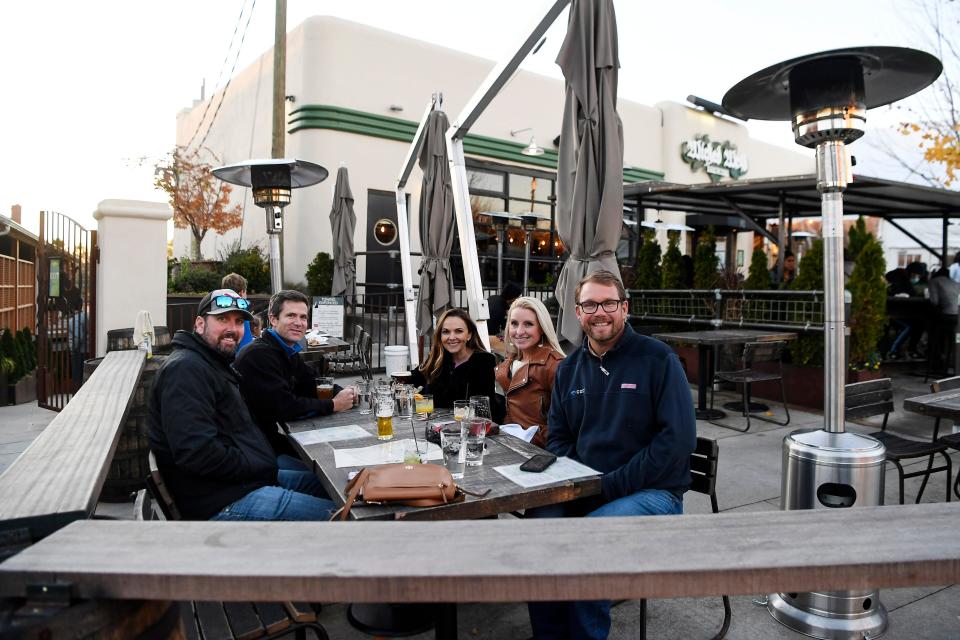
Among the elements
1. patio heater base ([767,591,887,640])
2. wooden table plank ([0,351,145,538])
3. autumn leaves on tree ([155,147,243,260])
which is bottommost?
patio heater base ([767,591,887,640])

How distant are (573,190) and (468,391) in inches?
64.0

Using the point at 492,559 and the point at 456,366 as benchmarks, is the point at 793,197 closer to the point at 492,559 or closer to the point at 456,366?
the point at 456,366

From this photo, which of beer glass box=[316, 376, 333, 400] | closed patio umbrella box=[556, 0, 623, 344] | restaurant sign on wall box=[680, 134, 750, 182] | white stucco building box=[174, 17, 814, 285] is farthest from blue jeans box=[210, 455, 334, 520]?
restaurant sign on wall box=[680, 134, 750, 182]

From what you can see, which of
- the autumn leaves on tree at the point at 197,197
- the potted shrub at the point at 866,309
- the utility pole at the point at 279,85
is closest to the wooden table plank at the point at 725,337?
the potted shrub at the point at 866,309

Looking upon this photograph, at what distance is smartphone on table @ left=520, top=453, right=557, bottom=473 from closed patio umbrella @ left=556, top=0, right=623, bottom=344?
179cm

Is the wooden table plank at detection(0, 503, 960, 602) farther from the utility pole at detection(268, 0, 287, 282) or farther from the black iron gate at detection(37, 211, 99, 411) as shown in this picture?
the utility pole at detection(268, 0, 287, 282)

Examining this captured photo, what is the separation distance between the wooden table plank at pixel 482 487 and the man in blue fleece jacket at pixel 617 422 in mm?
248

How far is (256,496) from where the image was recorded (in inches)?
106

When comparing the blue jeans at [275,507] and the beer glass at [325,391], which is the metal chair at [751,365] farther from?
the blue jeans at [275,507]

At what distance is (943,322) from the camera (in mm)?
9656

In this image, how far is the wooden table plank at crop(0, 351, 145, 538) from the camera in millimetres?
1413

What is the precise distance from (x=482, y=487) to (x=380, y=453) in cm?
66

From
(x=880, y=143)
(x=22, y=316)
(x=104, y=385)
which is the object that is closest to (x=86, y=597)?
(x=104, y=385)

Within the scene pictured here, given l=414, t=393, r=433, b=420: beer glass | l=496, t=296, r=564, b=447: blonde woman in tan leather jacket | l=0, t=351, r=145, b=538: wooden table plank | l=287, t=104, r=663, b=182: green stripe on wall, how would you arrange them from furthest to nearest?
1. l=287, t=104, r=663, b=182: green stripe on wall
2. l=496, t=296, r=564, b=447: blonde woman in tan leather jacket
3. l=414, t=393, r=433, b=420: beer glass
4. l=0, t=351, r=145, b=538: wooden table plank
